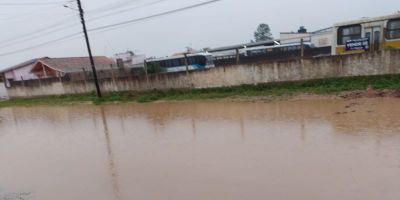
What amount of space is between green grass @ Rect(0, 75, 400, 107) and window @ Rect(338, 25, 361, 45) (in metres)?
2.13

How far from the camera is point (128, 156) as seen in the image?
7680mm

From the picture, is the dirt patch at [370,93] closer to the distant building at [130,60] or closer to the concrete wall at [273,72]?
the concrete wall at [273,72]

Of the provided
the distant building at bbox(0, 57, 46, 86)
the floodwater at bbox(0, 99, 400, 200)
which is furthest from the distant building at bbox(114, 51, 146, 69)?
the floodwater at bbox(0, 99, 400, 200)

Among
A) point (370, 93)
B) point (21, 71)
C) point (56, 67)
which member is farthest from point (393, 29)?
point (21, 71)

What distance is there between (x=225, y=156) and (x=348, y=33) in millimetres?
10214

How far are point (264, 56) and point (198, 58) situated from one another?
522cm

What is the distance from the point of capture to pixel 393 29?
512 inches

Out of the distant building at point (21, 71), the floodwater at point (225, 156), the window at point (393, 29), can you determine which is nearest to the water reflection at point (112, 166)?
the floodwater at point (225, 156)

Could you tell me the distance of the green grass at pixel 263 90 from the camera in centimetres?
1236

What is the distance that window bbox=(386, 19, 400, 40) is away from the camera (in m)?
12.9

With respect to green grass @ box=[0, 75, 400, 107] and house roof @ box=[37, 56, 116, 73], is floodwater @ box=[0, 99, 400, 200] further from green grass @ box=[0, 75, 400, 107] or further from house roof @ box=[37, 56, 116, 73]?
house roof @ box=[37, 56, 116, 73]

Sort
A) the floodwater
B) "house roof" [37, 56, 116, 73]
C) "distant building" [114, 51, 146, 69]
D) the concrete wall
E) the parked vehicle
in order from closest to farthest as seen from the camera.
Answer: the floodwater, the concrete wall, the parked vehicle, "distant building" [114, 51, 146, 69], "house roof" [37, 56, 116, 73]

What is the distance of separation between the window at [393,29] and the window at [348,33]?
1.10 m

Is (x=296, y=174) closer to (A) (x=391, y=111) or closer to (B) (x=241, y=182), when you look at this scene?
(B) (x=241, y=182)
